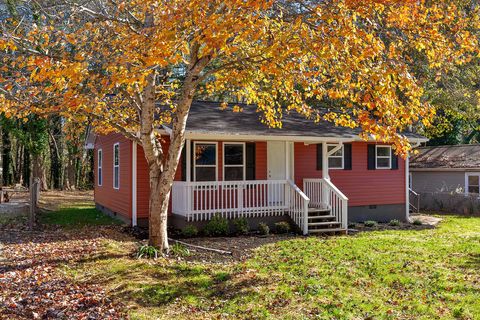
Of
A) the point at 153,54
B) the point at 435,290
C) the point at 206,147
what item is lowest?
the point at 435,290

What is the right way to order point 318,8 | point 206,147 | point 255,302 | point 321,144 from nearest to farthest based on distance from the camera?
point 255,302, point 318,8, point 206,147, point 321,144

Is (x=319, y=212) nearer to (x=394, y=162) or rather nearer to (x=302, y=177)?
(x=302, y=177)

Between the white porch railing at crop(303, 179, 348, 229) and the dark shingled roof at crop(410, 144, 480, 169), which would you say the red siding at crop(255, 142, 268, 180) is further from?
the dark shingled roof at crop(410, 144, 480, 169)

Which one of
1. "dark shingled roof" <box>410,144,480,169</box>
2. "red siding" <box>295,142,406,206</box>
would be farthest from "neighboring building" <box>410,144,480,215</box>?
"red siding" <box>295,142,406,206</box>

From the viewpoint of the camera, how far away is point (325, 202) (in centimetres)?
1464

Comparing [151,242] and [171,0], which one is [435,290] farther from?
[171,0]

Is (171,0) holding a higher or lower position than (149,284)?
higher

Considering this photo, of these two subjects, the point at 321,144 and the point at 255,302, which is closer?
the point at 255,302

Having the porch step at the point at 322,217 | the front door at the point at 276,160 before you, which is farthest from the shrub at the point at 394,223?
the front door at the point at 276,160

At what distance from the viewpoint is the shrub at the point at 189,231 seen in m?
12.6

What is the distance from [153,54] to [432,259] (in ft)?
22.7

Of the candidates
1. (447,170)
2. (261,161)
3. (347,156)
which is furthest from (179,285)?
(447,170)

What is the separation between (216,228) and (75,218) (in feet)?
21.4

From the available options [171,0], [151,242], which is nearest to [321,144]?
[151,242]
